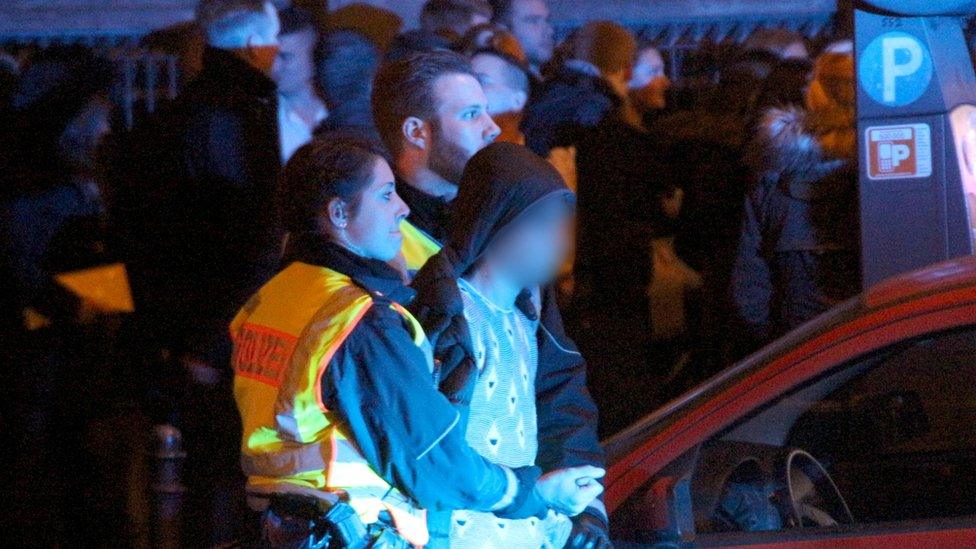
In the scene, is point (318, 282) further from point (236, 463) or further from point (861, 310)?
point (236, 463)

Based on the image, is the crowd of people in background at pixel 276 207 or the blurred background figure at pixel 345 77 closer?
the crowd of people in background at pixel 276 207

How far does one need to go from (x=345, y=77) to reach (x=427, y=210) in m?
1.79

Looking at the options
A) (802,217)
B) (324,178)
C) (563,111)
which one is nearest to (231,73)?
(563,111)

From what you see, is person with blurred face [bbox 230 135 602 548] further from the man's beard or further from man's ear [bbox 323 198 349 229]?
the man's beard

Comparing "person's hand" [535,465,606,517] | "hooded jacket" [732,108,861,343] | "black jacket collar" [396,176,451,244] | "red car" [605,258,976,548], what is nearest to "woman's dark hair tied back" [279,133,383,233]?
"black jacket collar" [396,176,451,244]

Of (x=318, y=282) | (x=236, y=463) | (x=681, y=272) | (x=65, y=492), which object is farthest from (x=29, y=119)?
(x=318, y=282)

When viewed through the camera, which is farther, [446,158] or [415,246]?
[446,158]

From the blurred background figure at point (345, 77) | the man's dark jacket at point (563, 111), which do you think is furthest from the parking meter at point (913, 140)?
the blurred background figure at point (345, 77)

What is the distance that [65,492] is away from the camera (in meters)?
5.93

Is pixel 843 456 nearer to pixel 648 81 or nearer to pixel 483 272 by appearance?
pixel 483 272

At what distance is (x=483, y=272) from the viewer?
3119mm

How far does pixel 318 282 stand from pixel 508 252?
15.5 inches

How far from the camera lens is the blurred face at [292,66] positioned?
5.40 m

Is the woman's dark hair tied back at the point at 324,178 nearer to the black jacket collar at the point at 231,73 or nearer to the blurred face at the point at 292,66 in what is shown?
the black jacket collar at the point at 231,73
